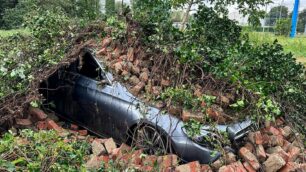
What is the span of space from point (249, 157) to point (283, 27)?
22660 mm

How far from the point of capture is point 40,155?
338cm

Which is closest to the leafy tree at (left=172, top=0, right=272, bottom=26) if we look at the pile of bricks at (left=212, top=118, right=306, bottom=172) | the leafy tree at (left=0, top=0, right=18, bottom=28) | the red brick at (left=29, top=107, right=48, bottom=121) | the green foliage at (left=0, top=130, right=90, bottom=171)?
the pile of bricks at (left=212, top=118, right=306, bottom=172)

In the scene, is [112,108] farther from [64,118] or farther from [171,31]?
[171,31]

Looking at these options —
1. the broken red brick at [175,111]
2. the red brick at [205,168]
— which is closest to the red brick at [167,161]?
the red brick at [205,168]

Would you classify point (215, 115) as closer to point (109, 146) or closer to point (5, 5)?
point (109, 146)

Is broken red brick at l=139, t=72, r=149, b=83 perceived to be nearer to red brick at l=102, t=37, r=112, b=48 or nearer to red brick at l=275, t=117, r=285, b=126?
red brick at l=102, t=37, r=112, b=48

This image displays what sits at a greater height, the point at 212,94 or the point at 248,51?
the point at 248,51

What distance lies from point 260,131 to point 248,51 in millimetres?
2168

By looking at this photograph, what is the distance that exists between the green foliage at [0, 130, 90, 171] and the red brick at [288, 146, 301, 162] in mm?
2669

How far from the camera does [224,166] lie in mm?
4168

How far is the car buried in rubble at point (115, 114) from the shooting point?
4495 millimetres

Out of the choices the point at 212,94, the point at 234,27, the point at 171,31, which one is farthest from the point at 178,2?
the point at 212,94

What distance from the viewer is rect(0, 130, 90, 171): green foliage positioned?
330 cm

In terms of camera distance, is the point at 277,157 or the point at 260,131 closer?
the point at 277,157
